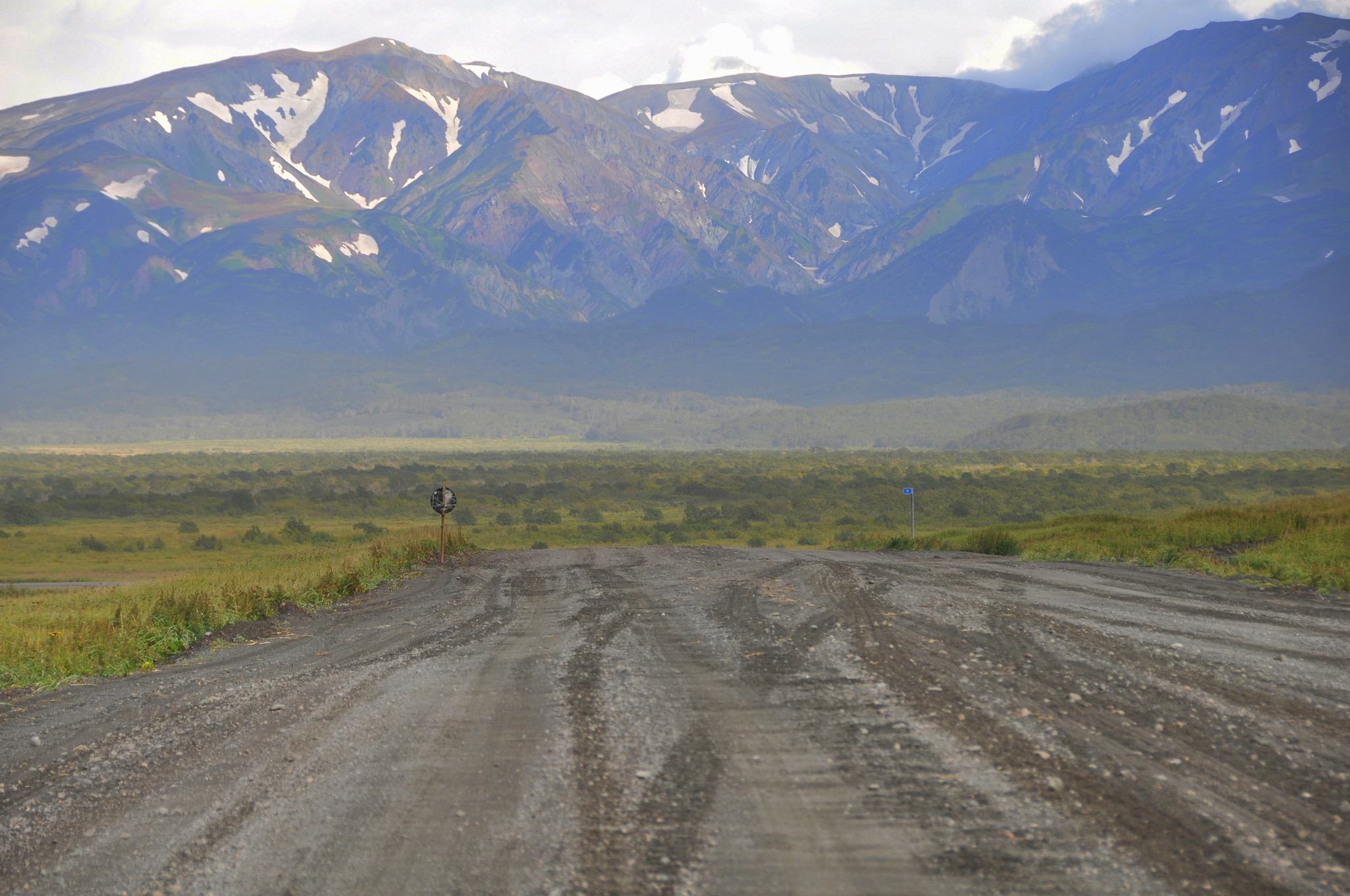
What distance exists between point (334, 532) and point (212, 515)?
18922 mm

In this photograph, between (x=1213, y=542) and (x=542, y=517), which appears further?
(x=542, y=517)

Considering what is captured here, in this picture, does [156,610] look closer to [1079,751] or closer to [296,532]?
[1079,751]

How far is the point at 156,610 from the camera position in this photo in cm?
1820

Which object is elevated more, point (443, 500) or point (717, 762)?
point (443, 500)

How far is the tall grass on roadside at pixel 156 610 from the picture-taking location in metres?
14.7

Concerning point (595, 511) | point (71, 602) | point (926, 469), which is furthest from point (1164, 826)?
point (926, 469)

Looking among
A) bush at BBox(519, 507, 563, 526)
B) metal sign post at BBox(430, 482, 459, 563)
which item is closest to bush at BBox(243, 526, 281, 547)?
bush at BBox(519, 507, 563, 526)

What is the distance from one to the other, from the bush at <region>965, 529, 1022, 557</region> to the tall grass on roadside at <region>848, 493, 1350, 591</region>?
3 centimetres

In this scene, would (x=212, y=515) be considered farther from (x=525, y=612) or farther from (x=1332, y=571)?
(x=1332, y=571)

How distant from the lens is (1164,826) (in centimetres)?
745

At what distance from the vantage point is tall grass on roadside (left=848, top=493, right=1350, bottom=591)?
21.3 meters

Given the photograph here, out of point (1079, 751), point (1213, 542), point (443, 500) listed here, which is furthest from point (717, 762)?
point (1213, 542)

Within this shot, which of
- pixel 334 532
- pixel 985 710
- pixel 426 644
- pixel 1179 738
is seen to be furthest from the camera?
pixel 334 532

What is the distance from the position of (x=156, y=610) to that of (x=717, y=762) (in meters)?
13.0
